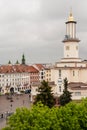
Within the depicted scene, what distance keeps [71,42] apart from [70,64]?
314 centimetres

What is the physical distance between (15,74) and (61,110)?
89885 millimetres

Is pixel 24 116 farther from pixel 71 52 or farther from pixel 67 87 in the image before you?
pixel 71 52

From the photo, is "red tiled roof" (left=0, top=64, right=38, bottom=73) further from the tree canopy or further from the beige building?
the tree canopy

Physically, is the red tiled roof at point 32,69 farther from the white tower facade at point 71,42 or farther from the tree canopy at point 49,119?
the tree canopy at point 49,119

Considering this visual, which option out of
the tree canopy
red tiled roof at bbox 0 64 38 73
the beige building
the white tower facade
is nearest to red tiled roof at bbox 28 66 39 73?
red tiled roof at bbox 0 64 38 73

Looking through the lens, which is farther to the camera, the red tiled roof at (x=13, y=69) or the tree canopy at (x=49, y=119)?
the red tiled roof at (x=13, y=69)

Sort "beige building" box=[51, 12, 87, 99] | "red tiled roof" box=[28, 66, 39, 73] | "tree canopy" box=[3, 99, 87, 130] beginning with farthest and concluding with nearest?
"red tiled roof" box=[28, 66, 39, 73] → "beige building" box=[51, 12, 87, 99] → "tree canopy" box=[3, 99, 87, 130]

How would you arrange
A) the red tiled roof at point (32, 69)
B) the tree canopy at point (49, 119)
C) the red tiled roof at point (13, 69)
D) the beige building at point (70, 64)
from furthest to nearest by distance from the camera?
the red tiled roof at point (32, 69) → the red tiled roof at point (13, 69) → the beige building at point (70, 64) → the tree canopy at point (49, 119)

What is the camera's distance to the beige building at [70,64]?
5769 cm

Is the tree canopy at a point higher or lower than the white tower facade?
lower

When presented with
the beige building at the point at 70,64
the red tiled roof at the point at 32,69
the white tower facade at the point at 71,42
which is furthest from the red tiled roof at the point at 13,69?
the white tower facade at the point at 71,42

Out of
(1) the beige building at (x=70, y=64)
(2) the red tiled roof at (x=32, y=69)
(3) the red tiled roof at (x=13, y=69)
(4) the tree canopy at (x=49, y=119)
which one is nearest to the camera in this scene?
(4) the tree canopy at (x=49, y=119)

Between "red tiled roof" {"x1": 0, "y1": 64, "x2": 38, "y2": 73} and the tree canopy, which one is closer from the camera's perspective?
the tree canopy

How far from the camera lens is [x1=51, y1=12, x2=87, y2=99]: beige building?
57.7 m
